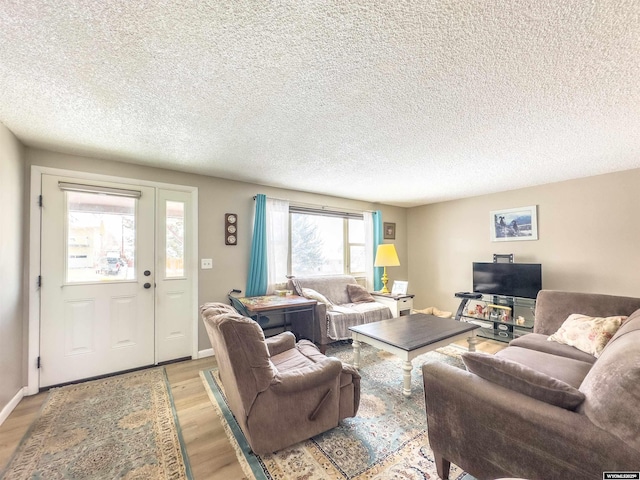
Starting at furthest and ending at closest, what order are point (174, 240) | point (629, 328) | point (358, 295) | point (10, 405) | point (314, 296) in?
point (358, 295)
point (314, 296)
point (174, 240)
point (10, 405)
point (629, 328)

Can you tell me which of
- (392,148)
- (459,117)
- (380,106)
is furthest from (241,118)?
(459,117)

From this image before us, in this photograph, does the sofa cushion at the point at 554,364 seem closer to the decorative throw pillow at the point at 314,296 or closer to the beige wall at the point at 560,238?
the decorative throw pillow at the point at 314,296

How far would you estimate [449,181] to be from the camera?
3.65 metres

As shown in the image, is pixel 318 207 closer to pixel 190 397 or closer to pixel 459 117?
pixel 459 117

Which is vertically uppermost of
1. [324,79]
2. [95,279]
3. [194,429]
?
[324,79]

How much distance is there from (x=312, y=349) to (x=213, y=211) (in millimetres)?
2160

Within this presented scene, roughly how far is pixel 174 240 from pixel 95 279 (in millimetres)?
827

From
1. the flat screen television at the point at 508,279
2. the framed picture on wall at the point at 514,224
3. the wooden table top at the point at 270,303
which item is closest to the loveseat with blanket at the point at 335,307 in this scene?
the wooden table top at the point at 270,303

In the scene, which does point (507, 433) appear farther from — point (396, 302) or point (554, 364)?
point (396, 302)

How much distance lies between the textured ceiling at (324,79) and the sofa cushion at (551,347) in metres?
1.79

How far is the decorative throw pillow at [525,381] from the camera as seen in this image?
1111 mm

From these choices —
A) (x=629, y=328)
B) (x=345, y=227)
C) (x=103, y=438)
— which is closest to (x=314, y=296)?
(x=345, y=227)

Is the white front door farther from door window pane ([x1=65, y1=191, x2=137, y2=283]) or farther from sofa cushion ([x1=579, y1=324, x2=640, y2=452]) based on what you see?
sofa cushion ([x1=579, y1=324, x2=640, y2=452])

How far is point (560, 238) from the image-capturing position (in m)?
3.67
